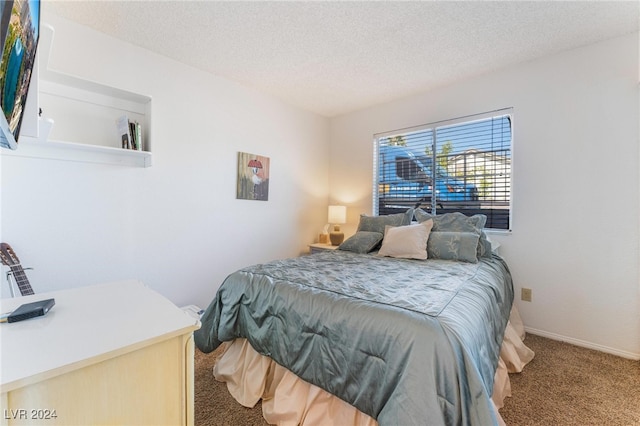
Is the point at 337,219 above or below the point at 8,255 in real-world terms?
above

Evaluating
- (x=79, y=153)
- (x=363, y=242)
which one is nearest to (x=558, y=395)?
(x=363, y=242)

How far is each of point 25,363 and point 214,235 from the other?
2226 mm

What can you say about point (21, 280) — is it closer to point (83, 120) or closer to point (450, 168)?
point (83, 120)

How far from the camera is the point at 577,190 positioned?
2.28 m

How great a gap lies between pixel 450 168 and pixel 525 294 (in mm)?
1399

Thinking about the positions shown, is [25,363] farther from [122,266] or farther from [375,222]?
[375,222]

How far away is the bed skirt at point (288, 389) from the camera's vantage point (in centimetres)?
131

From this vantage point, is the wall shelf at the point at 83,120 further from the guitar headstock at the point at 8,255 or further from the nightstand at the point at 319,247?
the nightstand at the point at 319,247

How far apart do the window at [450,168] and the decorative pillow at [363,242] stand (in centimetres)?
82

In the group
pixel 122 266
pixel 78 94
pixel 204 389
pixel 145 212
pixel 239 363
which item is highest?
pixel 78 94

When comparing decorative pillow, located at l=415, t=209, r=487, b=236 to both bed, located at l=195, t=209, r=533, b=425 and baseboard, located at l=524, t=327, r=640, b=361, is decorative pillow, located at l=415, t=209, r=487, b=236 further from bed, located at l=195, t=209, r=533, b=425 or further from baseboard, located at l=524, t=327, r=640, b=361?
baseboard, located at l=524, t=327, r=640, b=361

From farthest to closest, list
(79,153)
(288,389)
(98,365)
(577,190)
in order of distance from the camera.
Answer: (577,190)
(79,153)
(288,389)
(98,365)

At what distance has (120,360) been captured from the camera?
0.74 metres

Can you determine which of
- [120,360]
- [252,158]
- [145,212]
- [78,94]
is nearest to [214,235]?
→ [145,212]
